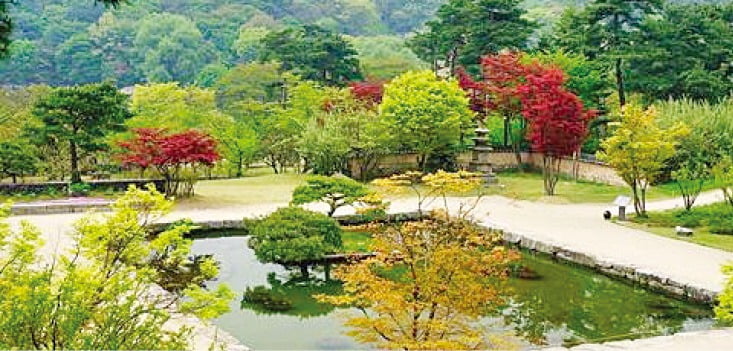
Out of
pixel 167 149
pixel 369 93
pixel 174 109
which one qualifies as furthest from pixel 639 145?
pixel 174 109

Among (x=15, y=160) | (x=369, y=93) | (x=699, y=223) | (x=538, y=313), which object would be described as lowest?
(x=538, y=313)

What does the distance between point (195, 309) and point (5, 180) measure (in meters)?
19.6

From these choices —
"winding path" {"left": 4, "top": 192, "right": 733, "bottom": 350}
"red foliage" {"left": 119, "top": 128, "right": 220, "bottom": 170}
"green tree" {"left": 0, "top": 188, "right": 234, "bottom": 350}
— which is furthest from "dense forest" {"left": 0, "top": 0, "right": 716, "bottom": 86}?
"green tree" {"left": 0, "top": 188, "right": 234, "bottom": 350}

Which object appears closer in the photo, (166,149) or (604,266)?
(604,266)

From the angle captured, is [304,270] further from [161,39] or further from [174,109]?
[161,39]

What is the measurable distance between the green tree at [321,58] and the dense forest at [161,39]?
12.7 ft

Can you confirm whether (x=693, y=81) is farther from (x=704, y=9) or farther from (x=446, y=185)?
(x=446, y=185)

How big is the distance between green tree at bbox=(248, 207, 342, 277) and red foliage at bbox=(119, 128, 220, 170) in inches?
223

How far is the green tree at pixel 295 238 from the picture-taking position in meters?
14.6

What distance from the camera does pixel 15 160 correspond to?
2191 cm

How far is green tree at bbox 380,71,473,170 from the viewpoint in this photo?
2461 cm

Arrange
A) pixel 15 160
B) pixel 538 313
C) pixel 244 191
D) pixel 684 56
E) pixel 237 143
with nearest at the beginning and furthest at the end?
pixel 538 313
pixel 15 160
pixel 244 191
pixel 684 56
pixel 237 143

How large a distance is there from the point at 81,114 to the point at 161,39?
101 ft

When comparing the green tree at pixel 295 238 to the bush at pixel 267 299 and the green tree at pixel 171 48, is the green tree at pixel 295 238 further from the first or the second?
the green tree at pixel 171 48
